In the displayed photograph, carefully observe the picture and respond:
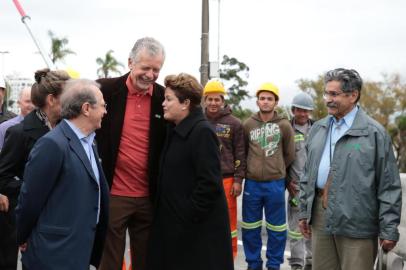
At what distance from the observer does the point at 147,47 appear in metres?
4.43

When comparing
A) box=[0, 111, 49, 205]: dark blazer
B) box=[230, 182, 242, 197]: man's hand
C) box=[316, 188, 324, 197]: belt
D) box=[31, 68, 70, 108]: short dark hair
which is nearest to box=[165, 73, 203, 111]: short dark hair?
box=[31, 68, 70, 108]: short dark hair

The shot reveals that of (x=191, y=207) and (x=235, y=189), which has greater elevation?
(x=191, y=207)

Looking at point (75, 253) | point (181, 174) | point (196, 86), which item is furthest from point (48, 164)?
point (196, 86)

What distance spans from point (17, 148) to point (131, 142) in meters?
0.88

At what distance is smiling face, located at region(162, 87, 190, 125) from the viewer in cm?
431

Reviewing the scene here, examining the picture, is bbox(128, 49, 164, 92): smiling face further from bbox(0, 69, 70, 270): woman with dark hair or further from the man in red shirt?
bbox(0, 69, 70, 270): woman with dark hair

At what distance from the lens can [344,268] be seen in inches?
173

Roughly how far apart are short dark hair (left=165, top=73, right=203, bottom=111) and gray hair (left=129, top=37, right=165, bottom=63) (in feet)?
0.84

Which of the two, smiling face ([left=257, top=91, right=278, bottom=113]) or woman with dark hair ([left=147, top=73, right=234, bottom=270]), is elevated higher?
smiling face ([left=257, top=91, right=278, bottom=113])

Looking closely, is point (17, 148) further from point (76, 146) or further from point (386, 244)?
point (386, 244)

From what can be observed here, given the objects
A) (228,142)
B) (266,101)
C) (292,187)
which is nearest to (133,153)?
(228,142)

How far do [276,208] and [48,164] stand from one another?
4.04m

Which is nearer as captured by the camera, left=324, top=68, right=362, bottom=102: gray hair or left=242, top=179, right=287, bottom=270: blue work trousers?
left=324, top=68, right=362, bottom=102: gray hair

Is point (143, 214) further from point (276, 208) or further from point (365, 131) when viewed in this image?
point (276, 208)
